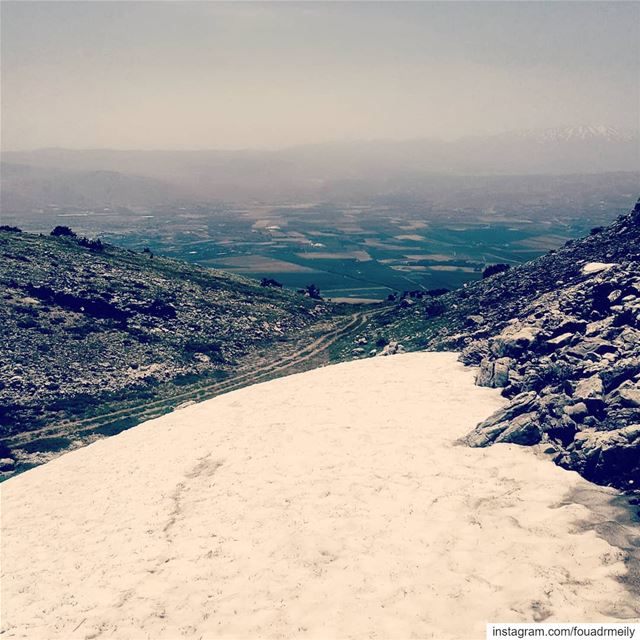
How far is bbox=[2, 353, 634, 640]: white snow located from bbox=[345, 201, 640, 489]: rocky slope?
164 cm

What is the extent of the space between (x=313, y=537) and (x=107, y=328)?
6852 centimetres

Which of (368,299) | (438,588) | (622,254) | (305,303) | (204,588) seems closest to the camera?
(438,588)

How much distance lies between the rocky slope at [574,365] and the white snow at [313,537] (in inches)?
64.6

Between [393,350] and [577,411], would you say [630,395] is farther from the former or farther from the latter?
[393,350]

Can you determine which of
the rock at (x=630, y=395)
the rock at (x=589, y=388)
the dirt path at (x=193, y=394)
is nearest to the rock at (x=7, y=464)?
the dirt path at (x=193, y=394)

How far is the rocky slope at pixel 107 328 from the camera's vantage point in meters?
66.8

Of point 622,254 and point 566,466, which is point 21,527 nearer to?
point 566,466

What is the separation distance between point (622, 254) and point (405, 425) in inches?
1895

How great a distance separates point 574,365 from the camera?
35.1 metres

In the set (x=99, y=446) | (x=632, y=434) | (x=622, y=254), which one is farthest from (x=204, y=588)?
(x=622, y=254)

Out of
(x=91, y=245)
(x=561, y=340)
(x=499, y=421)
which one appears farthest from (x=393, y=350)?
(x=91, y=245)

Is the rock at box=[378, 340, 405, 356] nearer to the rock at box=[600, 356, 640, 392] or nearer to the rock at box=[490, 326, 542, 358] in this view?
the rock at box=[490, 326, 542, 358]

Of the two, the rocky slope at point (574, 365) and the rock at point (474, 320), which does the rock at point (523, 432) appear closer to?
the rocky slope at point (574, 365)

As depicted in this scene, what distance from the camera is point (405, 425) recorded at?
37156 mm
